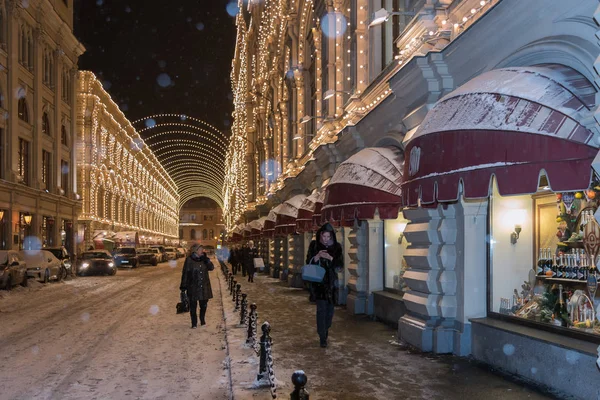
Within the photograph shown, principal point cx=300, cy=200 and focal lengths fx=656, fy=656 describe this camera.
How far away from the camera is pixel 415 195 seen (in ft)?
29.4

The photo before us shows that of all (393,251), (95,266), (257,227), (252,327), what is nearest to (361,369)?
(252,327)

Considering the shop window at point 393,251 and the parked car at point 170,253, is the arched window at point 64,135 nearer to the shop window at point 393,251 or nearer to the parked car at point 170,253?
the parked car at point 170,253

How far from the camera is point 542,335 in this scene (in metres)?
8.26

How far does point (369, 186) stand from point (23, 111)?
35982 mm

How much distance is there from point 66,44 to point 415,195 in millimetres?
49820

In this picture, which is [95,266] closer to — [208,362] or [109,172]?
[208,362]

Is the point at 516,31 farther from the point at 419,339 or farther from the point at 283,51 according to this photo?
the point at 283,51

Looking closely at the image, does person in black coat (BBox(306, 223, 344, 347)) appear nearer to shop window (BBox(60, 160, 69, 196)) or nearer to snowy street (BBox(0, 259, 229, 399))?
snowy street (BBox(0, 259, 229, 399))

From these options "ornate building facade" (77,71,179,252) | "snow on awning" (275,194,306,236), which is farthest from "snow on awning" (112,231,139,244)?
"snow on awning" (275,194,306,236)

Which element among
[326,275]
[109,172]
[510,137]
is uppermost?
[109,172]

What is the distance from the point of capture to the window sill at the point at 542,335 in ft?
24.1

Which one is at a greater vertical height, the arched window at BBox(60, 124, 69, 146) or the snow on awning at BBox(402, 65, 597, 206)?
the arched window at BBox(60, 124, 69, 146)

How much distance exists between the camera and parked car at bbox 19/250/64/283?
102 feet

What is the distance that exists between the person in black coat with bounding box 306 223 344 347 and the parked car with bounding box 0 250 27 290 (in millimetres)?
17843
